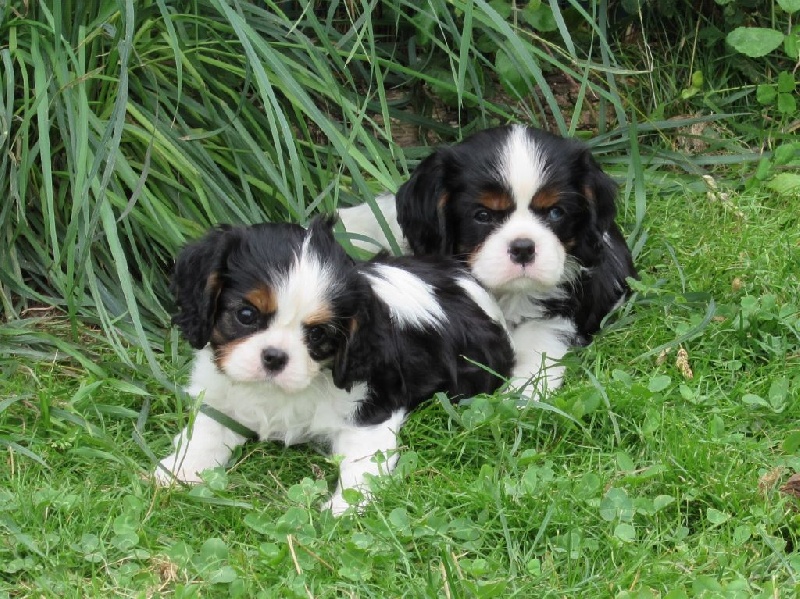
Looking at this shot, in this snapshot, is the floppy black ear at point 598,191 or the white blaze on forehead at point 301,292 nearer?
the white blaze on forehead at point 301,292

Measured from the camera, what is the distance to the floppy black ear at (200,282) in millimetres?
3662

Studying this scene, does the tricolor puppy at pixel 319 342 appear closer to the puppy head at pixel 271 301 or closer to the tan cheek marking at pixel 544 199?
the puppy head at pixel 271 301

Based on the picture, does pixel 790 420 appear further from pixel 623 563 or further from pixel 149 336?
pixel 149 336

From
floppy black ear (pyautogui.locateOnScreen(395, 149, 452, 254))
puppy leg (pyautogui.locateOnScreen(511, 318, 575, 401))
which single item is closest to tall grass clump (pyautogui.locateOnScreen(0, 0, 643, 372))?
floppy black ear (pyautogui.locateOnScreen(395, 149, 452, 254))

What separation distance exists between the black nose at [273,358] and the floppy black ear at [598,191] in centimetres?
142

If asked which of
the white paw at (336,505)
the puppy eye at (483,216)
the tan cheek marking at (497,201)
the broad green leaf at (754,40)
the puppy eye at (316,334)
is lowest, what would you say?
the white paw at (336,505)

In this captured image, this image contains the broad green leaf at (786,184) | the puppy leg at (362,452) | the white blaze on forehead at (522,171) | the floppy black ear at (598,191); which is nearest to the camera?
the puppy leg at (362,452)

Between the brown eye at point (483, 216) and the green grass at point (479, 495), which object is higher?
the brown eye at point (483, 216)

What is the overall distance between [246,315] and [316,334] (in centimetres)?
20

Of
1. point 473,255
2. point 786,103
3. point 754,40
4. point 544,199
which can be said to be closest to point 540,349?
point 473,255

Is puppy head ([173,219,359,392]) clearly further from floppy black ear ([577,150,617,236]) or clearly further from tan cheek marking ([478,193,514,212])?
floppy black ear ([577,150,617,236])

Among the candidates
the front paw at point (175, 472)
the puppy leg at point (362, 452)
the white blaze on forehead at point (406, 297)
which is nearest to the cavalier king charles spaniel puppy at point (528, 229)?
the white blaze on forehead at point (406, 297)

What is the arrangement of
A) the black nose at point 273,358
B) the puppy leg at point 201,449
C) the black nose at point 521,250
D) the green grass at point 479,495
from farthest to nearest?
the black nose at point 521,250 < the puppy leg at point 201,449 < the black nose at point 273,358 < the green grass at point 479,495

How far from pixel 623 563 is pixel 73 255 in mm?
2165
